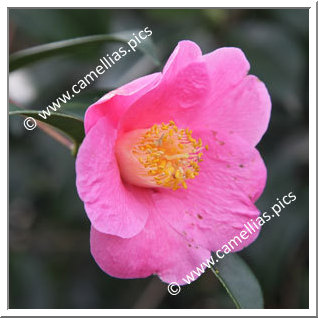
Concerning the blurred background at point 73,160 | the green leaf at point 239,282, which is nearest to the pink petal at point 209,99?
the green leaf at point 239,282

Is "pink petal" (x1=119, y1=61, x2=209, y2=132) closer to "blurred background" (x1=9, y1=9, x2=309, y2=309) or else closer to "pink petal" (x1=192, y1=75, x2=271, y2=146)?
"pink petal" (x1=192, y1=75, x2=271, y2=146)

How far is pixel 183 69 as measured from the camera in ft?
3.25

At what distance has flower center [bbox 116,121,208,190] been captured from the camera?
1041mm

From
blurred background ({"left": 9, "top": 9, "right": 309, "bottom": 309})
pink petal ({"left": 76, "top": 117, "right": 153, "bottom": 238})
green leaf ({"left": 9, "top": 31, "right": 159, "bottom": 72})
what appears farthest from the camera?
blurred background ({"left": 9, "top": 9, "right": 309, "bottom": 309})

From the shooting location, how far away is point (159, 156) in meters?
1.07

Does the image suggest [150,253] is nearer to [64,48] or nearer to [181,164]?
[181,164]

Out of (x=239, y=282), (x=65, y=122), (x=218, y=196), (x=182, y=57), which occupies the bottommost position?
(x=239, y=282)

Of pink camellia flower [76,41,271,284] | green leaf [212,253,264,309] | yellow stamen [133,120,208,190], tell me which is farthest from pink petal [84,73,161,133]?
green leaf [212,253,264,309]

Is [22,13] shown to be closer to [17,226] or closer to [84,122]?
[17,226]

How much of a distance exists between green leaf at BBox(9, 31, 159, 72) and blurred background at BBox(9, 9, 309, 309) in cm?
44

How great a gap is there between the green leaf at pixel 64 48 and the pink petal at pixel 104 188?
0.30 m

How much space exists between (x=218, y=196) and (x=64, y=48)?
1.64 ft

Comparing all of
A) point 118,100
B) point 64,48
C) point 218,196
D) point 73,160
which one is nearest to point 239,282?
point 218,196

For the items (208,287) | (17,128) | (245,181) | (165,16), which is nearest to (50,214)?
(17,128)
